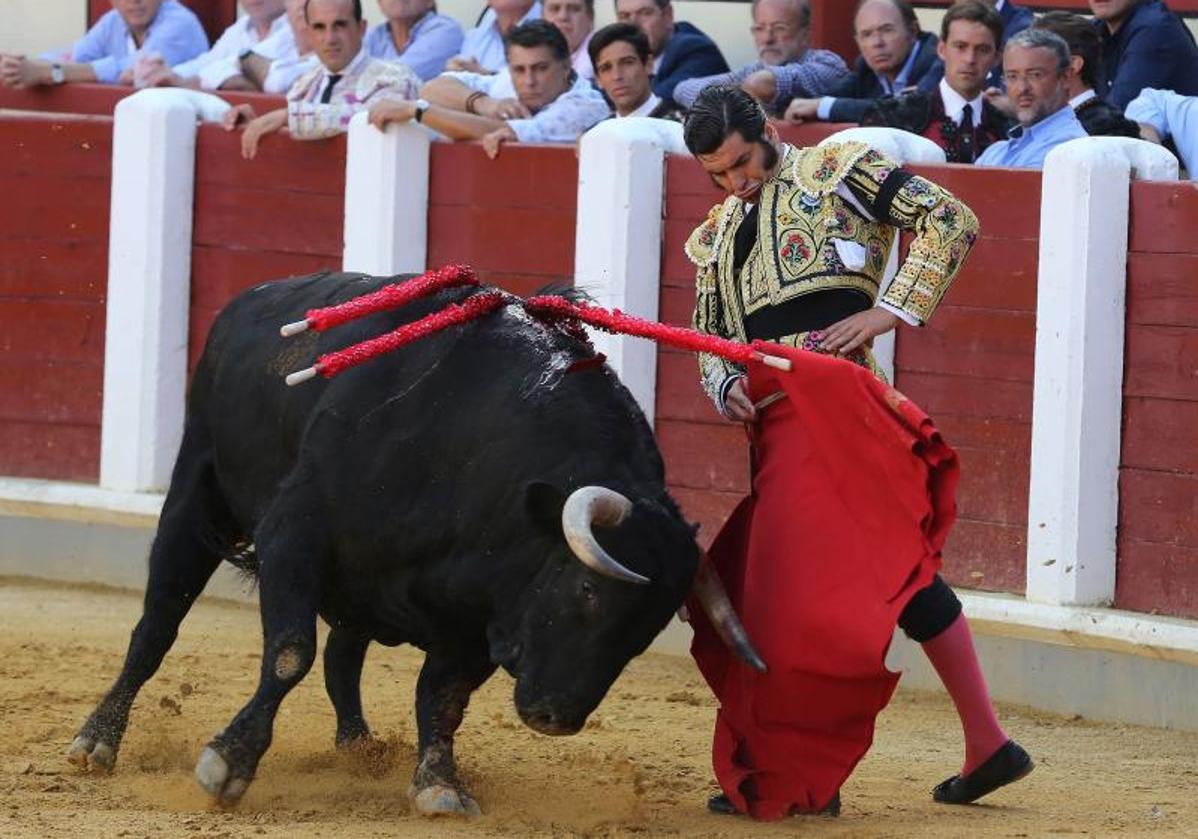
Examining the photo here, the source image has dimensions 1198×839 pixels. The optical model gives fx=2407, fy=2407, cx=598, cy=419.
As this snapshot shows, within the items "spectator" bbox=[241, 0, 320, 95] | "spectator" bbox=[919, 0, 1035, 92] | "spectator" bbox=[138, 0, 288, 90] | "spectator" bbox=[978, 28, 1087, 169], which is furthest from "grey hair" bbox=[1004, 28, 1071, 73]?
"spectator" bbox=[138, 0, 288, 90]

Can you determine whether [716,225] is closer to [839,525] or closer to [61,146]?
[839,525]

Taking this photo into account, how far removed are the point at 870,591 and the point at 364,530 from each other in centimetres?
92

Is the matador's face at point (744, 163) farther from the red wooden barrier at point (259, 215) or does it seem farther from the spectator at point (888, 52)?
the red wooden barrier at point (259, 215)

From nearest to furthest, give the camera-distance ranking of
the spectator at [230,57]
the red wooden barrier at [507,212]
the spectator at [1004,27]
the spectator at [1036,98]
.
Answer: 1. the spectator at [1036,98]
2. the spectator at [1004,27]
3. the red wooden barrier at [507,212]
4. the spectator at [230,57]

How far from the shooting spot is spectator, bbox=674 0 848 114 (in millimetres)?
7113

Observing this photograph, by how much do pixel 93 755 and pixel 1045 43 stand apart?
2857mm

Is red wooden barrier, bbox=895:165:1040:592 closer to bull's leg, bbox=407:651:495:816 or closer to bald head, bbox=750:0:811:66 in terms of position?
bald head, bbox=750:0:811:66

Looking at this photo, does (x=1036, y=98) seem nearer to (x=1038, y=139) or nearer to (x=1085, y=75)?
(x=1038, y=139)

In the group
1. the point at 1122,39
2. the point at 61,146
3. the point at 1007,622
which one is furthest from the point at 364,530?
the point at 61,146

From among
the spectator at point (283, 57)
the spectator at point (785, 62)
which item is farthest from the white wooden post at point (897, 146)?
the spectator at point (283, 57)

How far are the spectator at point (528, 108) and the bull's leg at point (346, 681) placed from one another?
7.06ft

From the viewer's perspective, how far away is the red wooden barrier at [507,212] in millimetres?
6750

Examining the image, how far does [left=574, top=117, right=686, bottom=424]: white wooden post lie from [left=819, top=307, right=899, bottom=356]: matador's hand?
85.1 inches

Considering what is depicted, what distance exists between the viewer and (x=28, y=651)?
6.32 metres
